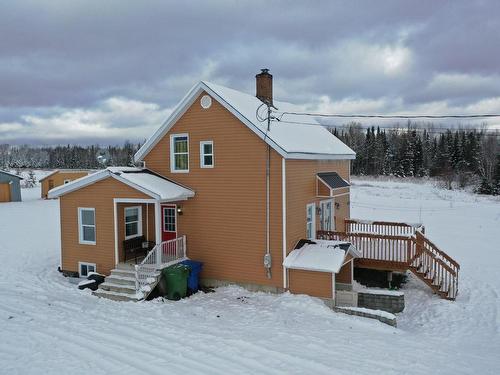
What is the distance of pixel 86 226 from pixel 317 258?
349 inches

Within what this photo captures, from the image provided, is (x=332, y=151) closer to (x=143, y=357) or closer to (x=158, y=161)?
(x=158, y=161)

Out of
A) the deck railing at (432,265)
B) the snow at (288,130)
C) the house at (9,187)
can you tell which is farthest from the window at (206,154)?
the house at (9,187)

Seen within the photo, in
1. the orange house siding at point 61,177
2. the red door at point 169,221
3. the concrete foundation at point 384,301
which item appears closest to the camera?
the concrete foundation at point 384,301

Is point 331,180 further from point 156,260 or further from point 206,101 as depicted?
point 156,260

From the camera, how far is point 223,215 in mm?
14336

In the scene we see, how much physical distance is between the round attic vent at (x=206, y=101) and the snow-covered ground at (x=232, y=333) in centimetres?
676

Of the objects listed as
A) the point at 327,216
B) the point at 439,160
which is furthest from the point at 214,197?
the point at 439,160

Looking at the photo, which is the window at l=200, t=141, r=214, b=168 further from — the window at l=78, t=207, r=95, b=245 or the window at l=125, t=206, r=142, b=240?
the window at l=78, t=207, r=95, b=245

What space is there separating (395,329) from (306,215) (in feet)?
18.0

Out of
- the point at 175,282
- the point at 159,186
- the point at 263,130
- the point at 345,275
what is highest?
the point at 263,130

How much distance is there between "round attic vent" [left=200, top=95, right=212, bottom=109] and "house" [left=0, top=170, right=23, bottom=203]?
35577mm

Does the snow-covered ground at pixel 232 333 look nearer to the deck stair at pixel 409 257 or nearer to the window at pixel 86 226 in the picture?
the deck stair at pixel 409 257

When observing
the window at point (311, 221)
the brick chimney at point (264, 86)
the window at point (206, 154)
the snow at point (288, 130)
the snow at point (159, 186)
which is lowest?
the window at point (311, 221)

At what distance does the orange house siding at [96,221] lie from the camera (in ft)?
47.4
